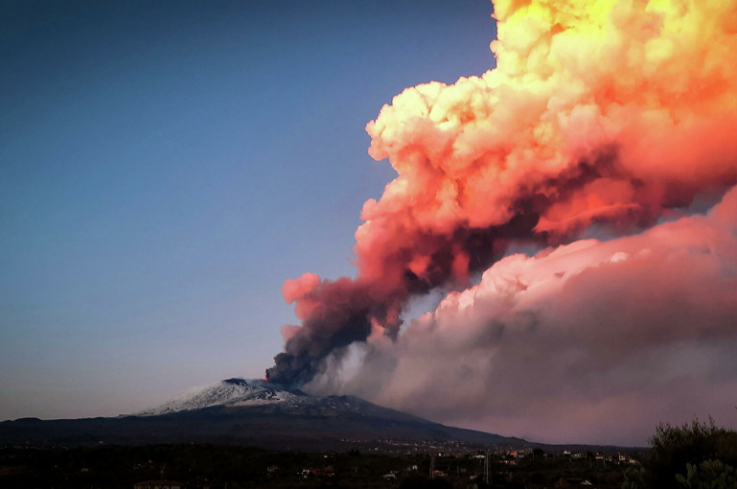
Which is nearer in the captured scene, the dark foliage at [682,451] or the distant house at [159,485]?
the dark foliage at [682,451]

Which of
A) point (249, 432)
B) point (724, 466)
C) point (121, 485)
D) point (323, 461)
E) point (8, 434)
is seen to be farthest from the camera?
point (249, 432)

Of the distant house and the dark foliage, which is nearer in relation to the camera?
the dark foliage

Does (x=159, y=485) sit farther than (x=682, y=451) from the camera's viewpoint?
Yes

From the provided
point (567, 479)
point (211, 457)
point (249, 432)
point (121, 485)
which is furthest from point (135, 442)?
point (567, 479)

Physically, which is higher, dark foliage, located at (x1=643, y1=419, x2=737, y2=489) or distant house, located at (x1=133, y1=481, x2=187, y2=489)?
dark foliage, located at (x1=643, y1=419, x2=737, y2=489)

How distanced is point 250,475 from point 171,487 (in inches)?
670

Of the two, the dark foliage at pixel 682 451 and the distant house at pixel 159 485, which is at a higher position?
the dark foliage at pixel 682 451

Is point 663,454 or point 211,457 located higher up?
point 663,454

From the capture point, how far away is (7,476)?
6662 cm

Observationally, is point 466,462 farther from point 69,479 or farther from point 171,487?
point 69,479

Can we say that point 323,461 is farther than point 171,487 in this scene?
Yes

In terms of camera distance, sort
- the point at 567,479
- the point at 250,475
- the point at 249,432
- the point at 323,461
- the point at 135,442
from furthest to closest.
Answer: the point at 249,432
the point at 135,442
the point at 323,461
the point at 250,475
the point at 567,479

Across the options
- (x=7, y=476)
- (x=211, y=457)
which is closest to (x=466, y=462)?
(x=211, y=457)

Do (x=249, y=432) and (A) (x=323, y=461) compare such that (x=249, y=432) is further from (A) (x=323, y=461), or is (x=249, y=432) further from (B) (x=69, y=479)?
(B) (x=69, y=479)
